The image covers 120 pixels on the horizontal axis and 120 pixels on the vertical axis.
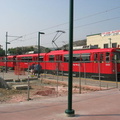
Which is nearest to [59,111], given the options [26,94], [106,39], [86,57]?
[26,94]

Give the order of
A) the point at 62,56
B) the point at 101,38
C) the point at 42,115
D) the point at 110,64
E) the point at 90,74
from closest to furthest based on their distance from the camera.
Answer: the point at 42,115, the point at 110,64, the point at 90,74, the point at 62,56, the point at 101,38

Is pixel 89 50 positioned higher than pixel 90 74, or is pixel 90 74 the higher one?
pixel 89 50

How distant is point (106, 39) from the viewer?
47.8 m

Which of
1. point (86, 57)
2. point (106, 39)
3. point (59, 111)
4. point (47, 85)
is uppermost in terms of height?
point (106, 39)

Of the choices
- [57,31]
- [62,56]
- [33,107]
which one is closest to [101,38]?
[57,31]

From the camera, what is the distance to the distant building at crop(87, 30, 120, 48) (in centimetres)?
4522

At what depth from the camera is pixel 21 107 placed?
27.0 ft

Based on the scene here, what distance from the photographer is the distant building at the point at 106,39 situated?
45.2m

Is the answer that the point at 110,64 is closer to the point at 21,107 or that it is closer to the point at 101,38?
the point at 21,107

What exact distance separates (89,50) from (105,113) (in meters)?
15.9

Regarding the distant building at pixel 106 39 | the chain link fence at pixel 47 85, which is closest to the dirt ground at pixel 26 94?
the chain link fence at pixel 47 85

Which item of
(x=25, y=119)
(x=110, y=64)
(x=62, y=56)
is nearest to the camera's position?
(x=25, y=119)

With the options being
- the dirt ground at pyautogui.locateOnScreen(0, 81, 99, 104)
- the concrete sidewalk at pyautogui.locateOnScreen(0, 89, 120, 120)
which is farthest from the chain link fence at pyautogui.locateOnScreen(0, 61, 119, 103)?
the concrete sidewalk at pyautogui.locateOnScreen(0, 89, 120, 120)

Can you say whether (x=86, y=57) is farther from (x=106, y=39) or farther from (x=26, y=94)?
(x=106, y=39)
